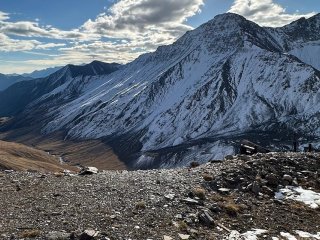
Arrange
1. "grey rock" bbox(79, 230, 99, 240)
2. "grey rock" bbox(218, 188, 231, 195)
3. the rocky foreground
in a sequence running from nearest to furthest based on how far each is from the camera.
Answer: "grey rock" bbox(79, 230, 99, 240), the rocky foreground, "grey rock" bbox(218, 188, 231, 195)

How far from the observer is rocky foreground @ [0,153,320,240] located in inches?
882

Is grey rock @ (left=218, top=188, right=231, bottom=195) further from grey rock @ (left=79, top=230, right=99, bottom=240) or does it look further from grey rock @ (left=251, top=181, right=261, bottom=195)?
grey rock @ (left=79, top=230, right=99, bottom=240)

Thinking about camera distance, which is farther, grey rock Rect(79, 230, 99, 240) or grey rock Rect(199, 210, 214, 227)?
grey rock Rect(199, 210, 214, 227)

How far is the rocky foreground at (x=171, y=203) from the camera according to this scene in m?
22.4

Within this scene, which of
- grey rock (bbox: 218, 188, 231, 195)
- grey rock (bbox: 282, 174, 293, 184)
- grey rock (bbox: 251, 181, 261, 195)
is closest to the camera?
grey rock (bbox: 218, 188, 231, 195)

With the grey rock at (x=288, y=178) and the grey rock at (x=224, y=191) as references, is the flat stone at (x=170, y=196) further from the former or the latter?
the grey rock at (x=288, y=178)

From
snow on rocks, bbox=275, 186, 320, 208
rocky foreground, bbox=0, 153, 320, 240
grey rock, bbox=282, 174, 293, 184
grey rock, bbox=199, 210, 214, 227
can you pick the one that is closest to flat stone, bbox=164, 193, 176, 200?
rocky foreground, bbox=0, 153, 320, 240

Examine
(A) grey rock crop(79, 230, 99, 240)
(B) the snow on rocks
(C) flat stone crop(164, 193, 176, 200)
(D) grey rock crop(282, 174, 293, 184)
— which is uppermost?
(A) grey rock crop(79, 230, 99, 240)

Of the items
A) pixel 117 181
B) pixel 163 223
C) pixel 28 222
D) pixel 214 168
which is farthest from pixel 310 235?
pixel 28 222

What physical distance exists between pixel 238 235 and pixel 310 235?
459 centimetres

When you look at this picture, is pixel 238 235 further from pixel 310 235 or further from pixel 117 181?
pixel 117 181

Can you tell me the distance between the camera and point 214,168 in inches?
1335

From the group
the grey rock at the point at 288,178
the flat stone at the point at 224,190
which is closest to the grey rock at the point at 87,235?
the flat stone at the point at 224,190

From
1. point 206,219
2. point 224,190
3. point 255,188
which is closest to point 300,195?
point 255,188
